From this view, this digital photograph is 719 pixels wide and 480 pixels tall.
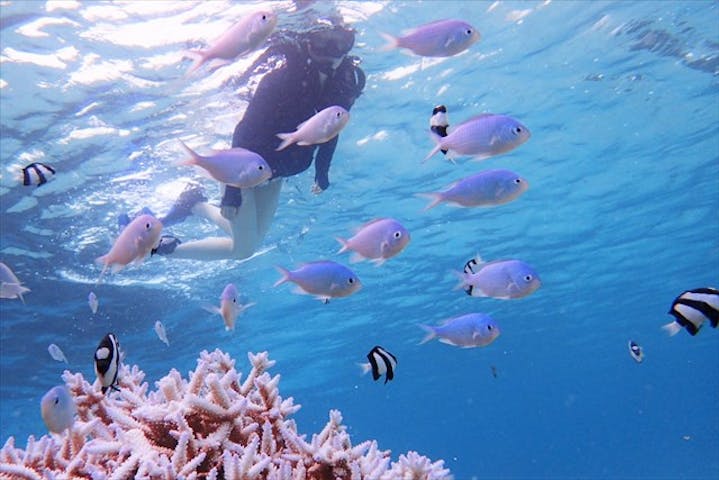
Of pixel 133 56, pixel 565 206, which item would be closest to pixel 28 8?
pixel 133 56

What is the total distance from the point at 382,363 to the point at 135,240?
7.75ft

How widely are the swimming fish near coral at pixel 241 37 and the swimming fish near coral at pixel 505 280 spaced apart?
3.09 meters

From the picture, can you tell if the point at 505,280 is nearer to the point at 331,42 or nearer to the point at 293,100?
the point at 331,42

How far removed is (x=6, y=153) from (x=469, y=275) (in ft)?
41.6

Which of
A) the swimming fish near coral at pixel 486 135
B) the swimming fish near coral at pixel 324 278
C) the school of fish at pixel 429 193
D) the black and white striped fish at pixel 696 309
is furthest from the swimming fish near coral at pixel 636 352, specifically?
the swimming fish near coral at pixel 324 278

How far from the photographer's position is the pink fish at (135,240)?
4238 mm

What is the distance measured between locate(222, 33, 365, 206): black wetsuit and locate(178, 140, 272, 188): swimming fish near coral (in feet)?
13.6

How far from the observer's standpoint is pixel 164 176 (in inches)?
607

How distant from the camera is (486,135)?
451 cm

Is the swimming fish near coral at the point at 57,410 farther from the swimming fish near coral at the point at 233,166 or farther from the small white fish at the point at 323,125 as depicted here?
the small white fish at the point at 323,125

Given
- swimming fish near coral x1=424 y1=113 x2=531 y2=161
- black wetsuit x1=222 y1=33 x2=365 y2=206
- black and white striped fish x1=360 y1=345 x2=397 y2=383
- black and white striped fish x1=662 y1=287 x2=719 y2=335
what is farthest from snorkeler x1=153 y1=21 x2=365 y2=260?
black and white striped fish x1=662 y1=287 x2=719 y2=335

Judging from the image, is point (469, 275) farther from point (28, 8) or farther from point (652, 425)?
point (652, 425)

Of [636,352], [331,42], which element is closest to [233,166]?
[331,42]

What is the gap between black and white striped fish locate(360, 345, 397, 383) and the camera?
428 cm
